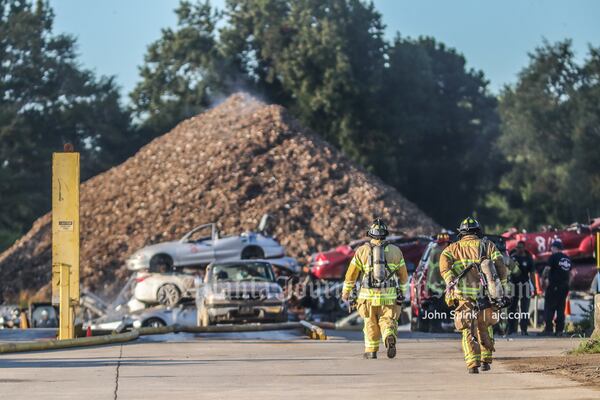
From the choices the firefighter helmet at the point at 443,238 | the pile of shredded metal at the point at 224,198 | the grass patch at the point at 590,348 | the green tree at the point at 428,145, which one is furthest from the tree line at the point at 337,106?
the grass patch at the point at 590,348

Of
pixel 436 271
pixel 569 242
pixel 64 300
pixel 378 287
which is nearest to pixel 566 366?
pixel 378 287

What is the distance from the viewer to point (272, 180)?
54625 millimetres

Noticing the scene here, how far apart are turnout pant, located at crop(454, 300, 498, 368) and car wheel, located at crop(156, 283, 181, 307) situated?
16940 millimetres

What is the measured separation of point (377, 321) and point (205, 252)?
23.2 metres

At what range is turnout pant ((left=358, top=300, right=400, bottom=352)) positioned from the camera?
1641 centimetres

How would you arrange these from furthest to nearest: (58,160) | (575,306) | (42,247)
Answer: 1. (42,247)
2. (575,306)
3. (58,160)

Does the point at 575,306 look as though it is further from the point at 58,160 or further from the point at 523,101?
the point at 523,101

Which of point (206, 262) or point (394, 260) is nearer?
point (394, 260)

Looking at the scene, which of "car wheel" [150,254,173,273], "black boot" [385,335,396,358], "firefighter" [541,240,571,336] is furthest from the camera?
"car wheel" [150,254,173,273]

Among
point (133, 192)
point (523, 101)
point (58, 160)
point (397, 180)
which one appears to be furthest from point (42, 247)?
point (58, 160)

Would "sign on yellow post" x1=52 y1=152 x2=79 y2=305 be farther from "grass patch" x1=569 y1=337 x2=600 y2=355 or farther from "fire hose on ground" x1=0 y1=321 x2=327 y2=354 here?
"grass patch" x1=569 y1=337 x2=600 y2=355

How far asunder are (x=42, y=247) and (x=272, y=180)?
9863 millimetres

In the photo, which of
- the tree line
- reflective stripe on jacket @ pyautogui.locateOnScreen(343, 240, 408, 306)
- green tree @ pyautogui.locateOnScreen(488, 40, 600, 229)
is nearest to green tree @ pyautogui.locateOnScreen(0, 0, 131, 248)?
the tree line

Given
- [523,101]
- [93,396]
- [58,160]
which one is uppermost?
[523,101]
